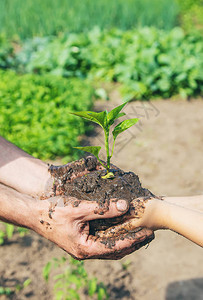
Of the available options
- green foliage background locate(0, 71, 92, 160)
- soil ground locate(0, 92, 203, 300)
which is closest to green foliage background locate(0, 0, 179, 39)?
green foliage background locate(0, 71, 92, 160)

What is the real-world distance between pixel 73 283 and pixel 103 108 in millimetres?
2859

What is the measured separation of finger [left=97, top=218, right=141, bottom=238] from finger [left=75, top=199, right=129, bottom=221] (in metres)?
0.09

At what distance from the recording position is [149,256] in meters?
2.97

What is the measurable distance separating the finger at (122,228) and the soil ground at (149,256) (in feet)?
4.05

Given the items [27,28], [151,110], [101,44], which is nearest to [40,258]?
[151,110]

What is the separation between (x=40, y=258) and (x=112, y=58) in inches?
147

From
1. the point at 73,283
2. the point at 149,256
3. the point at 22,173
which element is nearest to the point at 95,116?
the point at 22,173

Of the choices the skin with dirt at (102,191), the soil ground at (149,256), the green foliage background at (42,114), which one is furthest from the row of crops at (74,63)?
the skin with dirt at (102,191)

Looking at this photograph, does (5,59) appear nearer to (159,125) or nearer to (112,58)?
(112,58)

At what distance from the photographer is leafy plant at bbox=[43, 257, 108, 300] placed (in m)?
2.23

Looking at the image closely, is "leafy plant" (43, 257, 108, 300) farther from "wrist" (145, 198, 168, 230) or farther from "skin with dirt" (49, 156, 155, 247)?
"wrist" (145, 198, 168, 230)

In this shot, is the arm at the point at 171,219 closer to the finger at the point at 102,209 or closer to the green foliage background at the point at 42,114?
the finger at the point at 102,209

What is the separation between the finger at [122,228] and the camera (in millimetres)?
1567

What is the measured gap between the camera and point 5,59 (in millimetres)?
5828
